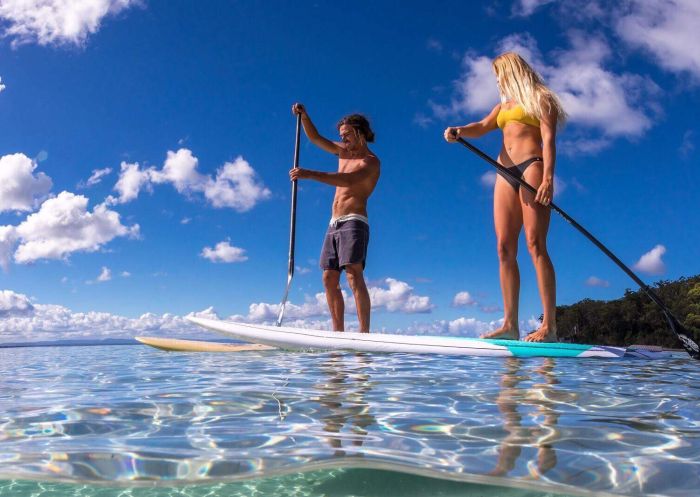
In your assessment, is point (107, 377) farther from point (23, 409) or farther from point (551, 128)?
point (551, 128)

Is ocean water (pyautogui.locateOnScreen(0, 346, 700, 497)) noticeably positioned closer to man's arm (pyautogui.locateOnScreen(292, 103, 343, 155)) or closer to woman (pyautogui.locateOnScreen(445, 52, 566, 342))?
woman (pyautogui.locateOnScreen(445, 52, 566, 342))

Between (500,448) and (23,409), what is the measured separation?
6.73ft

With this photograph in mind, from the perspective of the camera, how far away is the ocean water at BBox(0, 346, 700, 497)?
4.91 feet

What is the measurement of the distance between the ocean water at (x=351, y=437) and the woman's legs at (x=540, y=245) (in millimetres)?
1879

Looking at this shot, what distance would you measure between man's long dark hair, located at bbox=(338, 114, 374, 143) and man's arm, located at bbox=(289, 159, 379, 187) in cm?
41

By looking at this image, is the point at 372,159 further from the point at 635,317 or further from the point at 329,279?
the point at 635,317

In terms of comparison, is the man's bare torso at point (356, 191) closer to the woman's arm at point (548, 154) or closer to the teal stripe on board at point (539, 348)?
the woman's arm at point (548, 154)

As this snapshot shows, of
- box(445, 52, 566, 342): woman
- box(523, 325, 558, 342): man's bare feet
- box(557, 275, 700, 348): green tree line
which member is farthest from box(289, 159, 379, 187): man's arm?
box(557, 275, 700, 348): green tree line

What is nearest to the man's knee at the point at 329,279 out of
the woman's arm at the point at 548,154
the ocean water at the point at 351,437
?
the woman's arm at the point at 548,154

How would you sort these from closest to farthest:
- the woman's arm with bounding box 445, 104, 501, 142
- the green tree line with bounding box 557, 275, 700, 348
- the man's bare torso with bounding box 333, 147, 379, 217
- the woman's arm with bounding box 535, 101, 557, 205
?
1. the woman's arm with bounding box 535, 101, 557, 205
2. the woman's arm with bounding box 445, 104, 501, 142
3. the man's bare torso with bounding box 333, 147, 379, 217
4. the green tree line with bounding box 557, 275, 700, 348

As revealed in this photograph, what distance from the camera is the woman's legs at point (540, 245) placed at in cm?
543

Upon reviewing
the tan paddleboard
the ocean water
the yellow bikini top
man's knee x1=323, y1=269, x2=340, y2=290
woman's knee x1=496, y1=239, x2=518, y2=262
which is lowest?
the ocean water

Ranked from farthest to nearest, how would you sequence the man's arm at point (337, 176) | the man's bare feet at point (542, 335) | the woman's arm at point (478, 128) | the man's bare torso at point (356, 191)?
the man's bare torso at point (356, 191) < the man's arm at point (337, 176) < the woman's arm at point (478, 128) < the man's bare feet at point (542, 335)

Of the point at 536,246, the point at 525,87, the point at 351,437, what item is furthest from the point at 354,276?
the point at 351,437
